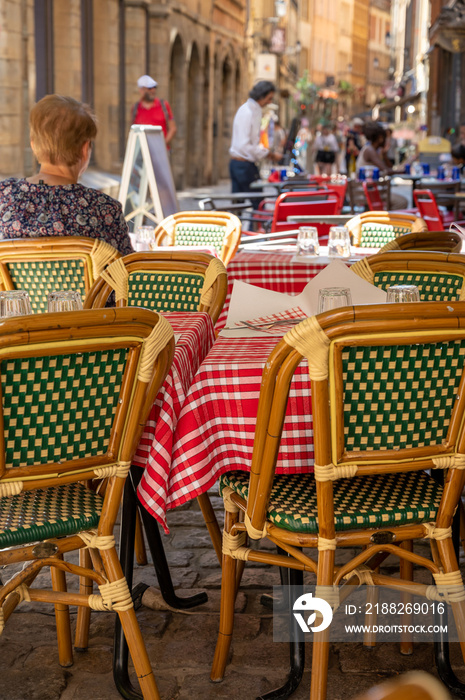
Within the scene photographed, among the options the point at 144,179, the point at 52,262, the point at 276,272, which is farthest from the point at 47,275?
the point at 144,179

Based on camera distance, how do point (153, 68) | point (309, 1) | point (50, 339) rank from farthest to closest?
point (309, 1) < point (153, 68) < point (50, 339)

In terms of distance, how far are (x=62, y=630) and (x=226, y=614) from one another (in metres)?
0.48

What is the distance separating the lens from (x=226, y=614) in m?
2.64

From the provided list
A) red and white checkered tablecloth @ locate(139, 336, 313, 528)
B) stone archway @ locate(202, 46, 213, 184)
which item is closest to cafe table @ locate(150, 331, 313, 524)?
red and white checkered tablecloth @ locate(139, 336, 313, 528)

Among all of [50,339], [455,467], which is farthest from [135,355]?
[455,467]

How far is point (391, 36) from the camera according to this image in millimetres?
114938

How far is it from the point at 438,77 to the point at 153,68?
15.0 meters

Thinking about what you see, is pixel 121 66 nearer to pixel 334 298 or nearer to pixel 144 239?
pixel 144 239

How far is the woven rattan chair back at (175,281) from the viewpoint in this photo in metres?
3.55

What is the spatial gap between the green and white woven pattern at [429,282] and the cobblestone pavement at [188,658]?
1189 millimetres

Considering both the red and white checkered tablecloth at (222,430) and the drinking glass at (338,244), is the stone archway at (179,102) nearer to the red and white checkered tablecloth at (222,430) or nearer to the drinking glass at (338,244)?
the drinking glass at (338,244)

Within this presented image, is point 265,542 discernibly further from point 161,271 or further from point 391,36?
point 391,36

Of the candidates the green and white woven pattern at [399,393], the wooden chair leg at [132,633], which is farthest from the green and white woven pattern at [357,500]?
the wooden chair leg at [132,633]

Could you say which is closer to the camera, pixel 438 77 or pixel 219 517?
pixel 219 517
